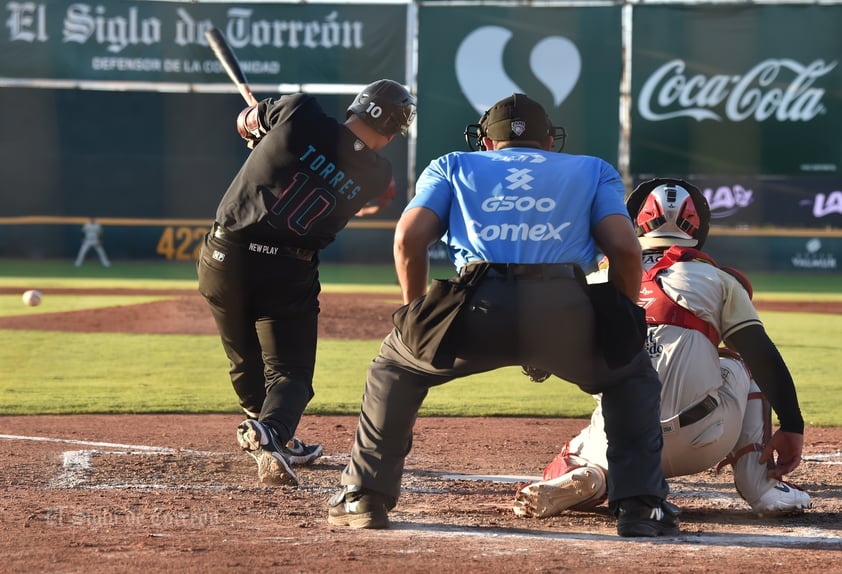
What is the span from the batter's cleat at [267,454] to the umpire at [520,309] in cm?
59

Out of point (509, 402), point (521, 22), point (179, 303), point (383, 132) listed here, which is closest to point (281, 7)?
point (521, 22)

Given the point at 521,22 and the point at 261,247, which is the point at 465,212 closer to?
the point at 261,247

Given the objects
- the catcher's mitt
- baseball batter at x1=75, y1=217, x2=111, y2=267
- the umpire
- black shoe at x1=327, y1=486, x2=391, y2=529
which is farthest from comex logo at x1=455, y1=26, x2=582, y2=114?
black shoe at x1=327, y1=486, x2=391, y2=529

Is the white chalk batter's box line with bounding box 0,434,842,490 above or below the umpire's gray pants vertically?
below

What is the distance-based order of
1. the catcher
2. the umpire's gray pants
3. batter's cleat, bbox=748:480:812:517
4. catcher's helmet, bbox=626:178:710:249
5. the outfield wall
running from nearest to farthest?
the umpire's gray pants
the catcher
batter's cleat, bbox=748:480:812:517
catcher's helmet, bbox=626:178:710:249
the outfield wall

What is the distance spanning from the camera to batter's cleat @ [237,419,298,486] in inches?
167

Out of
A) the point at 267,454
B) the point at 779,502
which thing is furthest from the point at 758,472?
the point at 267,454

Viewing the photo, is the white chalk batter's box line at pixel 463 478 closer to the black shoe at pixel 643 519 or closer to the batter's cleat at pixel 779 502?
the black shoe at pixel 643 519

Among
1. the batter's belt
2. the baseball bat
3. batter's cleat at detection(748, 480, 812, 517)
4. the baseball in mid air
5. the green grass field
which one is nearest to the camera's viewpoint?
batter's cleat at detection(748, 480, 812, 517)

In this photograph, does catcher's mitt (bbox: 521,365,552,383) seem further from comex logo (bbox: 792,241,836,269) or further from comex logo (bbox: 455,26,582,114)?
comex logo (bbox: 792,241,836,269)

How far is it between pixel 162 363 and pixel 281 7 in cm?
1425

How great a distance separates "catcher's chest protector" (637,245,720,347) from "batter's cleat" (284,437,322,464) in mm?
1735

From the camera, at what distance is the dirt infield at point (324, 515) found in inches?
126

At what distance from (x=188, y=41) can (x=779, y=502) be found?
20.1 meters
